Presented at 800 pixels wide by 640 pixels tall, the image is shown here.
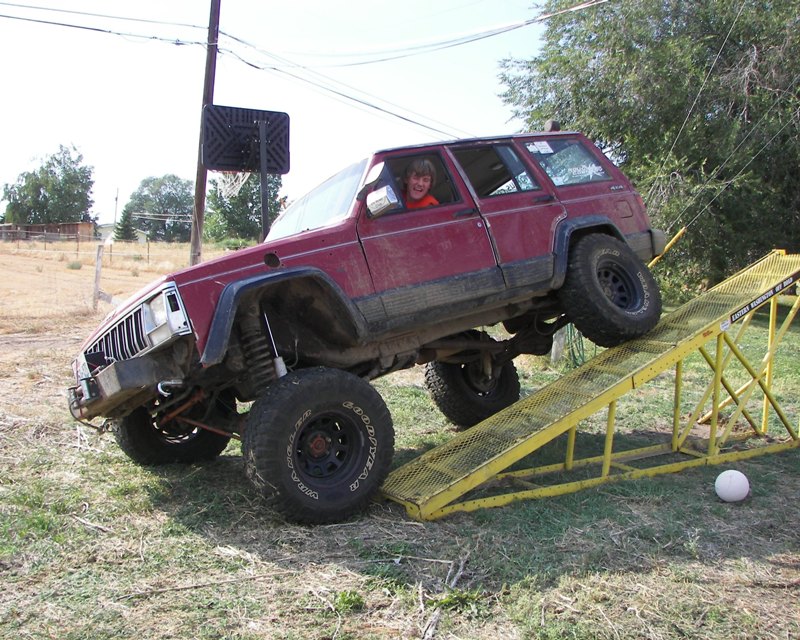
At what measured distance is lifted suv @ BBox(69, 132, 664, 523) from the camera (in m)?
4.32

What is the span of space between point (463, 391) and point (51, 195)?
276ft

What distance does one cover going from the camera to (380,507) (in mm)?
4785

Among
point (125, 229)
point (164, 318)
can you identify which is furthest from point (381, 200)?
point (125, 229)

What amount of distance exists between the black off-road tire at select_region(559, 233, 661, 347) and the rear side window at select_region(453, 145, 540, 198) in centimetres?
67

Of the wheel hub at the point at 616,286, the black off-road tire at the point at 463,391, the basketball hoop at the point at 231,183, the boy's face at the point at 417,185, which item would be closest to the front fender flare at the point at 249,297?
the boy's face at the point at 417,185

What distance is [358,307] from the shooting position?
15.5 ft

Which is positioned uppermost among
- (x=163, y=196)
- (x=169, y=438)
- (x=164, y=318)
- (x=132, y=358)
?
(x=163, y=196)

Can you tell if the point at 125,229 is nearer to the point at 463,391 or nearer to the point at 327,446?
the point at 463,391

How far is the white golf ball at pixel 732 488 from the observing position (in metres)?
4.95

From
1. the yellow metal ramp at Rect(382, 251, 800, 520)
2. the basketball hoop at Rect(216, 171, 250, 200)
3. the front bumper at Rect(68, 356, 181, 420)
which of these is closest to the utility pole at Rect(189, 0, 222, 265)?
the basketball hoop at Rect(216, 171, 250, 200)

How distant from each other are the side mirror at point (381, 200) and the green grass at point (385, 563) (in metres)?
1.89

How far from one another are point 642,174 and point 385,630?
626 inches

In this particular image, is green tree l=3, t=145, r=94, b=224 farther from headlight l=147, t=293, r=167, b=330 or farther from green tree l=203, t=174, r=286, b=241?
headlight l=147, t=293, r=167, b=330

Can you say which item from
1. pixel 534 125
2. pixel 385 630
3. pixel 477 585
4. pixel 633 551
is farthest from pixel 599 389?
pixel 534 125
